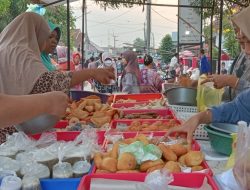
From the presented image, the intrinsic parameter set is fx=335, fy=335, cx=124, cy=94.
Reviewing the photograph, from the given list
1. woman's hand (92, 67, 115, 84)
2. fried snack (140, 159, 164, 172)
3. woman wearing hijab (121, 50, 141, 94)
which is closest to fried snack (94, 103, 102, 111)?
woman's hand (92, 67, 115, 84)

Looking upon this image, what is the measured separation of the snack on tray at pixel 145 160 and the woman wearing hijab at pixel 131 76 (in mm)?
4492

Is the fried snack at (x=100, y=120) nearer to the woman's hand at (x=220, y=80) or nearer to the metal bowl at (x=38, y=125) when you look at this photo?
the metal bowl at (x=38, y=125)

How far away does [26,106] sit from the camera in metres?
1.03

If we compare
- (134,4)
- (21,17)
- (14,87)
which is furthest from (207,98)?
(134,4)

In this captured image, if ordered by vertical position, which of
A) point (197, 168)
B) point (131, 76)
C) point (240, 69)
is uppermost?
point (240, 69)

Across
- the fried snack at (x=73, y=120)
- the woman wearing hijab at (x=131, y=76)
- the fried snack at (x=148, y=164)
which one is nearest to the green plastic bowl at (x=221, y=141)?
the fried snack at (x=148, y=164)

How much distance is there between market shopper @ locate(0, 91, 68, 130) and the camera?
979mm

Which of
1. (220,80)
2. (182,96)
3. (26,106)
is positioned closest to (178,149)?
(26,106)

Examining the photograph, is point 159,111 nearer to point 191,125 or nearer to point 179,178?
point 191,125

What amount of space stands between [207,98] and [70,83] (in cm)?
95

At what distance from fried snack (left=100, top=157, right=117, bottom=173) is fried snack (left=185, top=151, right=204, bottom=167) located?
0.99 feet

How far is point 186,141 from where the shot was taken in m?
1.60

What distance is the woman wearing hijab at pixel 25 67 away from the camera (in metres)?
2.06

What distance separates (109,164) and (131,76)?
480cm
